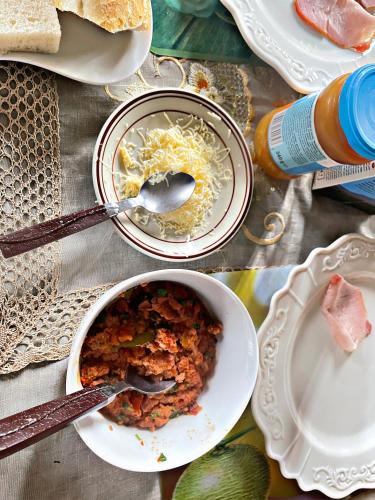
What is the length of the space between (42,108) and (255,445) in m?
0.78

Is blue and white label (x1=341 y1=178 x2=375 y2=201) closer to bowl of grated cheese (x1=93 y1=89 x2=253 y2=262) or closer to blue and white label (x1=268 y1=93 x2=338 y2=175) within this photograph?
blue and white label (x1=268 y1=93 x2=338 y2=175)

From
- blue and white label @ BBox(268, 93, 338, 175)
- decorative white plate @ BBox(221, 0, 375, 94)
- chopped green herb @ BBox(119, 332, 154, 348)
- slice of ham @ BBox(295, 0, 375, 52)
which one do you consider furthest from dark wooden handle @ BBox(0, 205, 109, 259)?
slice of ham @ BBox(295, 0, 375, 52)

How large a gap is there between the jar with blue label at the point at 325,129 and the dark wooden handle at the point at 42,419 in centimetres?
56

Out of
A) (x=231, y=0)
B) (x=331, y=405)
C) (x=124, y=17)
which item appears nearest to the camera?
(x=124, y=17)

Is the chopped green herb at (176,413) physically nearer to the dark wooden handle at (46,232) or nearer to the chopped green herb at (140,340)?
the chopped green herb at (140,340)

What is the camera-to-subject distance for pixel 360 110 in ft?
2.86

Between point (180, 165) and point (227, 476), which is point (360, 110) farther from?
point (227, 476)

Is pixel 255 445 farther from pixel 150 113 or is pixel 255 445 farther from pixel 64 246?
pixel 150 113

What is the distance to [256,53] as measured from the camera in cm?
106

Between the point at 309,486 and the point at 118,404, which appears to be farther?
the point at 309,486

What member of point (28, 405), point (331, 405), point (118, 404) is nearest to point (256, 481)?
point (331, 405)

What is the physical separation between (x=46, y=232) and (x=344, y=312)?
67 centimetres

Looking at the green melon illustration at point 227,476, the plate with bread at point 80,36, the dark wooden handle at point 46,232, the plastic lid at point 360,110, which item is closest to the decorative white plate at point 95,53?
the plate with bread at point 80,36

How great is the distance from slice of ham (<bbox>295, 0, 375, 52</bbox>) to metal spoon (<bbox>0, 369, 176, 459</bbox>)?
0.82 metres
